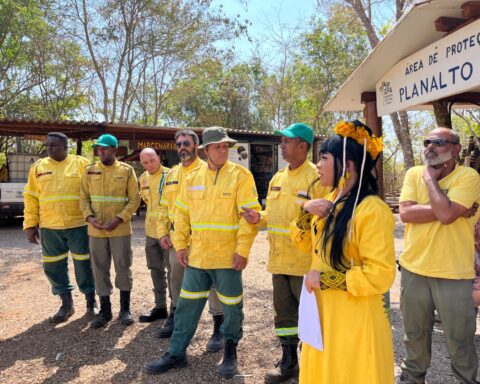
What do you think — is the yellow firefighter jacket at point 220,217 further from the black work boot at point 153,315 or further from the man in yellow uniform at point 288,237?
the black work boot at point 153,315

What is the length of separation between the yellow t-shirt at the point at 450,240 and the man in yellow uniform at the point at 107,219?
2.97m

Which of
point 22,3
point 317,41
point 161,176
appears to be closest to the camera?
point 161,176

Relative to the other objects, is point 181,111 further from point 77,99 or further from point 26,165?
point 26,165

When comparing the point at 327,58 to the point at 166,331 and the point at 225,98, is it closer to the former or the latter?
the point at 225,98

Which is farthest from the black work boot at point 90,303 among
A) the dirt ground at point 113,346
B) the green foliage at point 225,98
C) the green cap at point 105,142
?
the green foliage at point 225,98

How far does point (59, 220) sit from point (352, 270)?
141 inches

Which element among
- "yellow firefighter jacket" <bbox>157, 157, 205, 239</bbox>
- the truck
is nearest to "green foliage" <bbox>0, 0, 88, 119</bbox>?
the truck

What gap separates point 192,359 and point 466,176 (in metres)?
2.60

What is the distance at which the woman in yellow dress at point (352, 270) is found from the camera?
6.05ft

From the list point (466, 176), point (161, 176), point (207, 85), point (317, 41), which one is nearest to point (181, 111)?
point (207, 85)

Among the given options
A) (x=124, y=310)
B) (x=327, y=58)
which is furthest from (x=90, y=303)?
(x=327, y=58)

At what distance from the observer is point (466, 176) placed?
262 cm

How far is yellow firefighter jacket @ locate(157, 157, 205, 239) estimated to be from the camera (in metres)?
3.97

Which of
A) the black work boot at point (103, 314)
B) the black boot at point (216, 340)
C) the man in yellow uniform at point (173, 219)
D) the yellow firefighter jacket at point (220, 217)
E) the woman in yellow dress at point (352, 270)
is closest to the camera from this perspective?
the woman in yellow dress at point (352, 270)
